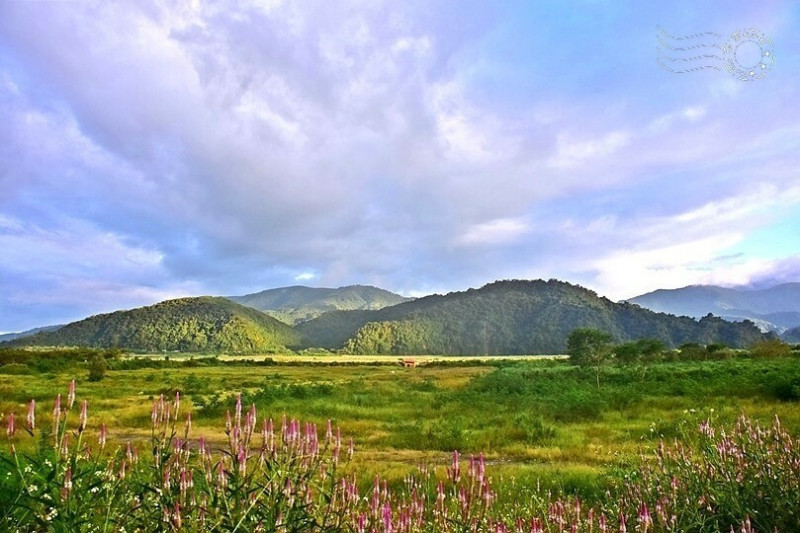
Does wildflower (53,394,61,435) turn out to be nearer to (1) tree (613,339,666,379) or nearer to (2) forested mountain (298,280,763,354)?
(1) tree (613,339,666,379)

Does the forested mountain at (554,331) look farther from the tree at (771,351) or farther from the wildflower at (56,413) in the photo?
the wildflower at (56,413)

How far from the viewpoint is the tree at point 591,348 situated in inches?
2080

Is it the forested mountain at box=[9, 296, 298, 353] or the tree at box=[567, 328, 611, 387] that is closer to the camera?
the tree at box=[567, 328, 611, 387]

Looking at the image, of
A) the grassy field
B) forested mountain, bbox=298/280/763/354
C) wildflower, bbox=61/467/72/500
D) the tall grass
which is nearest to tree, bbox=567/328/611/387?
the grassy field

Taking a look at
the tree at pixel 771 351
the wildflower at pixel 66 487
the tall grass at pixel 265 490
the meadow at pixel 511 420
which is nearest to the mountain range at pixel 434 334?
the tree at pixel 771 351

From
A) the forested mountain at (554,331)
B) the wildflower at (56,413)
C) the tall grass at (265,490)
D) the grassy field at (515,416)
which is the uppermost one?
the forested mountain at (554,331)

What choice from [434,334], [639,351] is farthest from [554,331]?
[639,351]

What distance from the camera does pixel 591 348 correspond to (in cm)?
5531

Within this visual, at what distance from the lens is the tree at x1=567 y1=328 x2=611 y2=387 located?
52.8m

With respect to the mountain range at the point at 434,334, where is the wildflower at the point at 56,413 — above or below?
below

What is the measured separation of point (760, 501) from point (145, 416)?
2625 cm

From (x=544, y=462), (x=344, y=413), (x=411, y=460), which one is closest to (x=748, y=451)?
(x=544, y=462)

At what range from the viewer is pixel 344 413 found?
26.7 metres

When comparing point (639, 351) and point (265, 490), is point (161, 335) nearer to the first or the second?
point (639, 351)
